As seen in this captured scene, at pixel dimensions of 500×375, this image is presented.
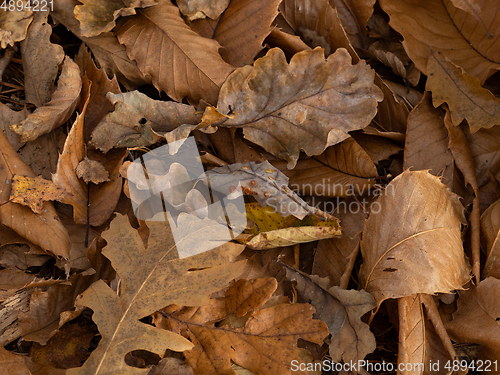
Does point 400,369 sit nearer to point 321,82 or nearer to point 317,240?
point 317,240

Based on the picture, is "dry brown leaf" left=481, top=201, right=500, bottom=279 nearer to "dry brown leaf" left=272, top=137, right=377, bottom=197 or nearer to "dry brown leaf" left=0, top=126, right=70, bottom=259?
"dry brown leaf" left=272, top=137, right=377, bottom=197

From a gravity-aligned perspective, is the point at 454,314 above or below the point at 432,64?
below

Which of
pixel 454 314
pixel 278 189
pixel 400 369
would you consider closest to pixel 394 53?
pixel 278 189

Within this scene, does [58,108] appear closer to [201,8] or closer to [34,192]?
[34,192]

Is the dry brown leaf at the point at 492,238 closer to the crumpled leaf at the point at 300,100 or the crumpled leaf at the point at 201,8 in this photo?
the crumpled leaf at the point at 300,100

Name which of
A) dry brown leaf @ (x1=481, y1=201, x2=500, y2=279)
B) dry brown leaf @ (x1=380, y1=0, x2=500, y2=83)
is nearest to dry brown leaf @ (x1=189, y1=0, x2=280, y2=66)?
dry brown leaf @ (x1=380, y1=0, x2=500, y2=83)

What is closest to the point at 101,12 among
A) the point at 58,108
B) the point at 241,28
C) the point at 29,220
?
the point at 58,108

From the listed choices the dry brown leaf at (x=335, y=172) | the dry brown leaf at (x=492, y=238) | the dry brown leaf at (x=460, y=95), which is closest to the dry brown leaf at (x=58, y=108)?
the dry brown leaf at (x=335, y=172)
